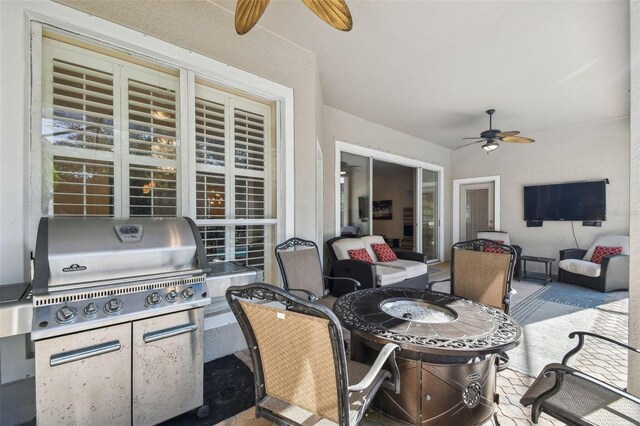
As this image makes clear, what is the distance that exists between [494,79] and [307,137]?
2.61 metres

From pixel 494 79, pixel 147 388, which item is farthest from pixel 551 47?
pixel 147 388

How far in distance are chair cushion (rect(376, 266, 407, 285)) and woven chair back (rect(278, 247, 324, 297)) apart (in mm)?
1061

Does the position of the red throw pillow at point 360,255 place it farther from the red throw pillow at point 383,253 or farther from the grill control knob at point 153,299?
the grill control knob at point 153,299

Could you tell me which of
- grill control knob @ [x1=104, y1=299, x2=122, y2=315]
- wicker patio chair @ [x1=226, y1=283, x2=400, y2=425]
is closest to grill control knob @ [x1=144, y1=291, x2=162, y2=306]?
grill control knob @ [x1=104, y1=299, x2=122, y2=315]

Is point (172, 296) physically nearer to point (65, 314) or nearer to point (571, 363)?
point (65, 314)

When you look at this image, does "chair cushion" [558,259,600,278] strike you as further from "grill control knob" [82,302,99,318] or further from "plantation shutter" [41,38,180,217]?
"grill control knob" [82,302,99,318]

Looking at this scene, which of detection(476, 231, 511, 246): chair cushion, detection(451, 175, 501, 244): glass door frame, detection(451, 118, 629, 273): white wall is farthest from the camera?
detection(451, 175, 501, 244): glass door frame

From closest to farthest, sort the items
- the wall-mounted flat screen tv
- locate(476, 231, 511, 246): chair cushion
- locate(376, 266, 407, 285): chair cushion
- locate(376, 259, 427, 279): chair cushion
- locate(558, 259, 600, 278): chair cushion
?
1. locate(376, 266, 407, 285): chair cushion
2. locate(376, 259, 427, 279): chair cushion
3. locate(558, 259, 600, 278): chair cushion
4. the wall-mounted flat screen tv
5. locate(476, 231, 511, 246): chair cushion

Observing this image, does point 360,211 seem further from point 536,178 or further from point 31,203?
point 31,203

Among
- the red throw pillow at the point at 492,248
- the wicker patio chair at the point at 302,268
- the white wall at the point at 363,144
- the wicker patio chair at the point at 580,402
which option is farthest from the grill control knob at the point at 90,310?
the white wall at the point at 363,144

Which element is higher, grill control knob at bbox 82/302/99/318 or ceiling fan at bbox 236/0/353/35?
ceiling fan at bbox 236/0/353/35

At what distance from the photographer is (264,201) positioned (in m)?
2.80

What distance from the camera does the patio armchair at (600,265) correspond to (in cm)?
433

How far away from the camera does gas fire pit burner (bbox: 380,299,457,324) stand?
1.72 metres
